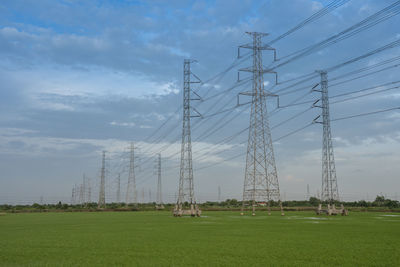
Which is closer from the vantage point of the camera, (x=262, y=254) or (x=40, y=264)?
(x=40, y=264)

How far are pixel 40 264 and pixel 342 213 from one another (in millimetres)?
46935

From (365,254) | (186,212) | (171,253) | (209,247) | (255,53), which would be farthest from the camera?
(186,212)

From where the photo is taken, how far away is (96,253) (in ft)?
57.9

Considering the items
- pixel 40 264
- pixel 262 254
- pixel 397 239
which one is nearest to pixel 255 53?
pixel 397 239

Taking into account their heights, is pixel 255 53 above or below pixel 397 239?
above

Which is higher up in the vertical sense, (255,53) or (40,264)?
(255,53)

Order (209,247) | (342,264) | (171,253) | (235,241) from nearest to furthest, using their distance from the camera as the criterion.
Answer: (342,264), (171,253), (209,247), (235,241)

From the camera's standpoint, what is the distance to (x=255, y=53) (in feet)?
155

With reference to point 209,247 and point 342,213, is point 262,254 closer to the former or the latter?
point 209,247

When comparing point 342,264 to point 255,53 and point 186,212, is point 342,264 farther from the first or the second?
point 186,212

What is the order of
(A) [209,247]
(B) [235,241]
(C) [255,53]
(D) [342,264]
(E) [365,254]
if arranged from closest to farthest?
(D) [342,264]
(E) [365,254]
(A) [209,247]
(B) [235,241]
(C) [255,53]

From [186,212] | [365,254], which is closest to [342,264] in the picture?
[365,254]

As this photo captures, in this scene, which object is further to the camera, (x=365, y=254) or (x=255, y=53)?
(x=255, y=53)

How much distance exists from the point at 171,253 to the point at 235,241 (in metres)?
5.12
